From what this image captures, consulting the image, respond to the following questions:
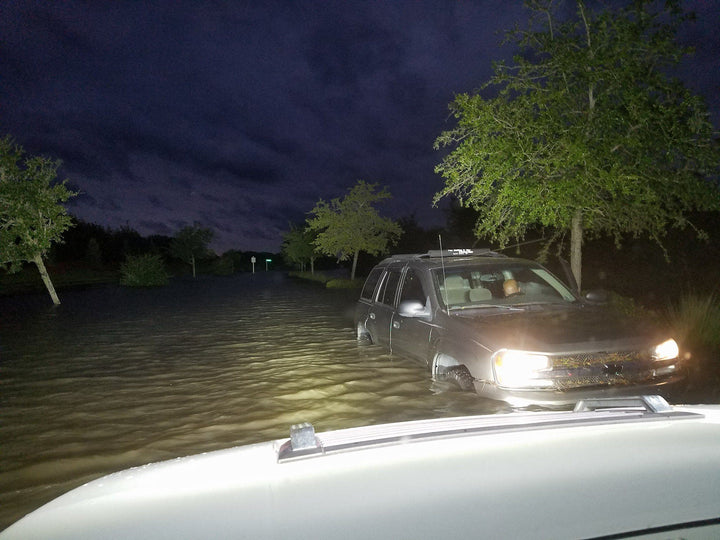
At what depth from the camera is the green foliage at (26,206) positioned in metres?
28.6

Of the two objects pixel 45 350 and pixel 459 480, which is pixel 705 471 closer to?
pixel 459 480

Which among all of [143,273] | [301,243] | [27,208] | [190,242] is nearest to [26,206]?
[27,208]

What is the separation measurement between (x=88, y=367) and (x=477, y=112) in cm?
897

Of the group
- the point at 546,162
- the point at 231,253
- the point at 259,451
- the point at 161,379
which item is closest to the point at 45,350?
the point at 161,379

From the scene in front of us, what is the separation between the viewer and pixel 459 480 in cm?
164

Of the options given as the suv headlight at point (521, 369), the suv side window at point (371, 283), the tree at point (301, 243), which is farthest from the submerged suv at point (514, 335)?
the tree at point (301, 243)

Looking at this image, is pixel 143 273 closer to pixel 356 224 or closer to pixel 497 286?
pixel 356 224

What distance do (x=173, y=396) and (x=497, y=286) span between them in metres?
4.78

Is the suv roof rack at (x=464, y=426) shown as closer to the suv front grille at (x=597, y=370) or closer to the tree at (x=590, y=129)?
the suv front grille at (x=597, y=370)

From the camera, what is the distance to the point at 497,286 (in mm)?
7816

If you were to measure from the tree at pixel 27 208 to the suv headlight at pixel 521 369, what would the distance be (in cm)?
2821

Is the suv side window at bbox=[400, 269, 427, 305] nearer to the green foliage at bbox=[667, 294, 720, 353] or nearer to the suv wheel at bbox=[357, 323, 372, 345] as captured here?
the suv wheel at bbox=[357, 323, 372, 345]

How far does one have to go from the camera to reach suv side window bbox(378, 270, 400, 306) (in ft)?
27.4

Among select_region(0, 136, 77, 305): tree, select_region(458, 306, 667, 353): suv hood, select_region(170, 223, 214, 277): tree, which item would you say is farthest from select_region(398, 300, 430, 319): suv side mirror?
select_region(170, 223, 214, 277): tree
